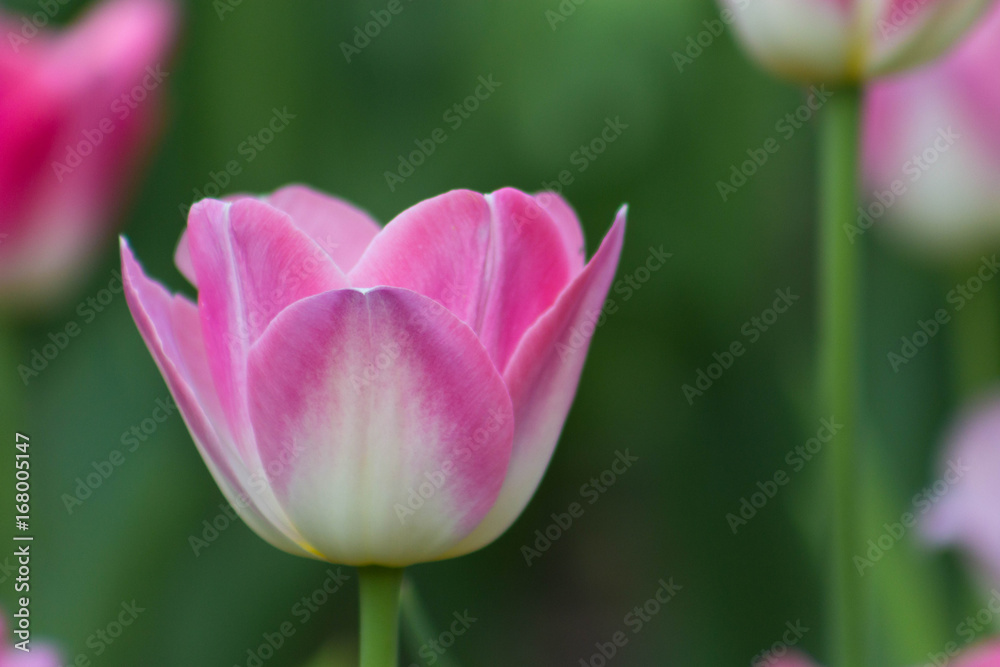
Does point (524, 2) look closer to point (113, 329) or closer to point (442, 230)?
point (113, 329)

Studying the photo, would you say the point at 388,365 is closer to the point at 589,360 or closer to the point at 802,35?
the point at 802,35

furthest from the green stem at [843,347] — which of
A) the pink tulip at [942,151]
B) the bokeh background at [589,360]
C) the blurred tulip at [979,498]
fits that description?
the bokeh background at [589,360]

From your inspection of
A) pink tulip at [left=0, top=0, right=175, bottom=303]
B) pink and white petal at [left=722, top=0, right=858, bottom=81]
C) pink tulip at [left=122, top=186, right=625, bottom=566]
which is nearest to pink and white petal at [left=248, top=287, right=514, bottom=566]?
pink tulip at [left=122, top=186, right=625, bottom=566]

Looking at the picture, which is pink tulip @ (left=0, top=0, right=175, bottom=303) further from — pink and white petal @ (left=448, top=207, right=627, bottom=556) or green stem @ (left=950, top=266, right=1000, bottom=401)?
green stem @ (left=950, top=266, right=1000, bottom=401)

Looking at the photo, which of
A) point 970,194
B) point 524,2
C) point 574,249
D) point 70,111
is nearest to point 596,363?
point 524,2

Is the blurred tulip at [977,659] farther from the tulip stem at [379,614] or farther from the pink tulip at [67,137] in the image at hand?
the pink tulip at [67,137]

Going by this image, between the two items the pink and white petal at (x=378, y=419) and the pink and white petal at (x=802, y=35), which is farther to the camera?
the pink and white petal at (x=802, y=35)

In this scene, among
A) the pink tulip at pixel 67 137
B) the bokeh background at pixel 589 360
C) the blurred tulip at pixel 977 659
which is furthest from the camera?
the bokeh background at pixel 589 360
